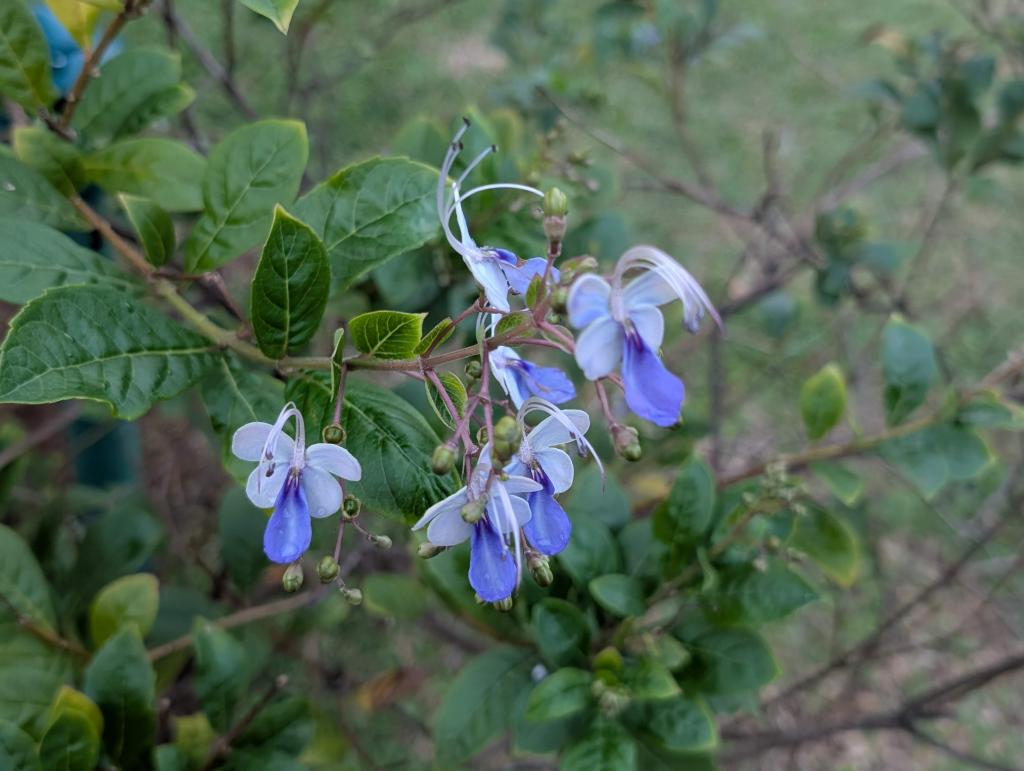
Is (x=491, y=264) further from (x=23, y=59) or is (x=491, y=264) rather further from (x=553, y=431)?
(x=23, y=59)

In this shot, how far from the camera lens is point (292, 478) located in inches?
33.3

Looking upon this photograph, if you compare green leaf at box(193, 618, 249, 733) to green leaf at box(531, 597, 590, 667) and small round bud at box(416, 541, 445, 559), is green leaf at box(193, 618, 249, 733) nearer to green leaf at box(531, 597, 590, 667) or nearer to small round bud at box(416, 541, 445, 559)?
green leaf at box(531, 597, 590, 667)

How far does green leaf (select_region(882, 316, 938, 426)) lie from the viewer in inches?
57.0

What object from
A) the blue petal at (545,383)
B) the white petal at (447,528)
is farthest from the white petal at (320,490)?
the blue petal at (545,383)

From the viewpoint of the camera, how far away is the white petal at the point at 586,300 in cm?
69

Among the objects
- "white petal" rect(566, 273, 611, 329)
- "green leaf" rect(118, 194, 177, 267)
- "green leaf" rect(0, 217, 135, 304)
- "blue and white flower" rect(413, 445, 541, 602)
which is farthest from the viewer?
"green leaf" rect(118, 194, 177, 267)

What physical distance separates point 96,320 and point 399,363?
0.98 ft

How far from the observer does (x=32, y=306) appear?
2.70ft

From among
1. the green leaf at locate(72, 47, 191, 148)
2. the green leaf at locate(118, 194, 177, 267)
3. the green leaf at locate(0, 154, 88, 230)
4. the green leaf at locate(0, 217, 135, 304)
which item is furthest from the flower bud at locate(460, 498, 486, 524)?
the green leaf at locate(72, 47, 191, 148)

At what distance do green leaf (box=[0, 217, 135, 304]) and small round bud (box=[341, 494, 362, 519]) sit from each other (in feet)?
1.10

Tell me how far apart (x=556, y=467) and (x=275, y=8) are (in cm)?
52

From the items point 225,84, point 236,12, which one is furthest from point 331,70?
Answer: point 225,84

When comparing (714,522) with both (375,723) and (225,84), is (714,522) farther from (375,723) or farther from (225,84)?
(375,723)

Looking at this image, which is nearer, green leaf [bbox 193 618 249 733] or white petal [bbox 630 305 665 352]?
white petal [bbox 630 305 665 352]
